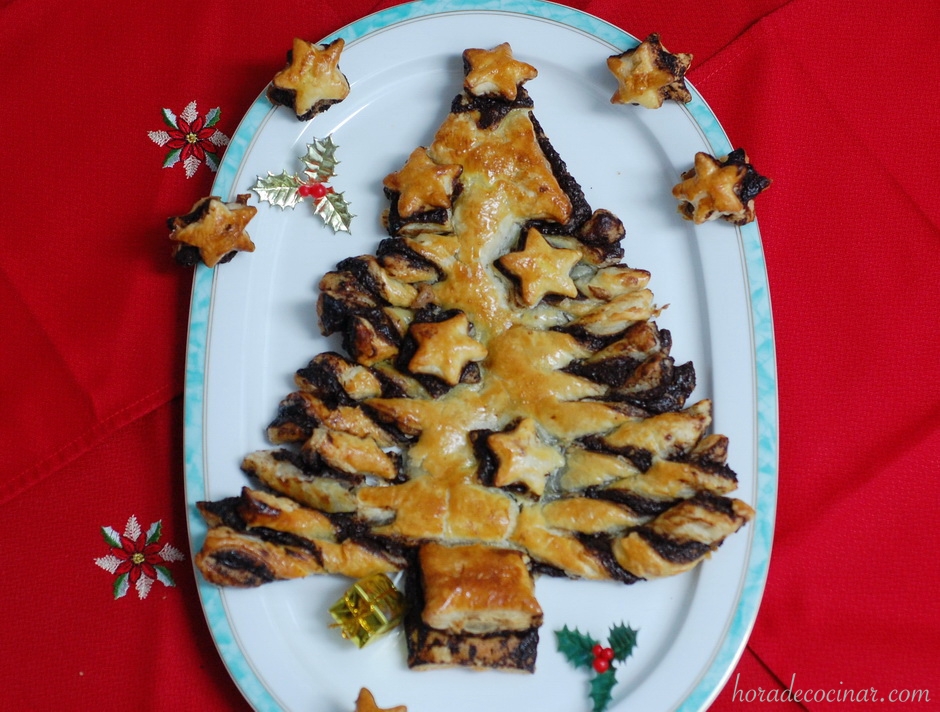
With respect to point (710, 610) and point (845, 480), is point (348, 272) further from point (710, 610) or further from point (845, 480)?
A: point (845, 480)

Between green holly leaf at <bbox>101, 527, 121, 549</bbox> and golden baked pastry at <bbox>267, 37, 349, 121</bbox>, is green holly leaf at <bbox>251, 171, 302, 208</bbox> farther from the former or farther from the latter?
green holly leaf at <bbox>101, 527, 121, 549</bbox>

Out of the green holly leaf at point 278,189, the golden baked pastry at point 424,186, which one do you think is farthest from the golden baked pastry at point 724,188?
the green holly leaf at point 278,189

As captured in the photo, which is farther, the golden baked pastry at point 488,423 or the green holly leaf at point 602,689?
the green holly leaf at point 602,689

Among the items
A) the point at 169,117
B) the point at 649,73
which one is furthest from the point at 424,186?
the point at 169,117

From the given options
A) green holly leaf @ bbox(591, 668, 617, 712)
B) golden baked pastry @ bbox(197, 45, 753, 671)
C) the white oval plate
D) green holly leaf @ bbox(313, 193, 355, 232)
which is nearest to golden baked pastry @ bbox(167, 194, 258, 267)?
the white oval plate

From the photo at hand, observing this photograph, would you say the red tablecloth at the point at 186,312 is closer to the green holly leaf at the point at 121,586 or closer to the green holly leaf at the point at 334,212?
the green holly leaf at the point at 121,586

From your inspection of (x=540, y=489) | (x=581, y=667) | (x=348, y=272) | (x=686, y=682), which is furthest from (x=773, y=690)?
(x=348, y=272)

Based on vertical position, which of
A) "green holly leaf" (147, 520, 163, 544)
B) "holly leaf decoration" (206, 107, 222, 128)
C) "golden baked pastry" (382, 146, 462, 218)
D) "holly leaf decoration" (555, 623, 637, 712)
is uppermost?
"holly leaf decoration" (206, 107, 222, 128)
